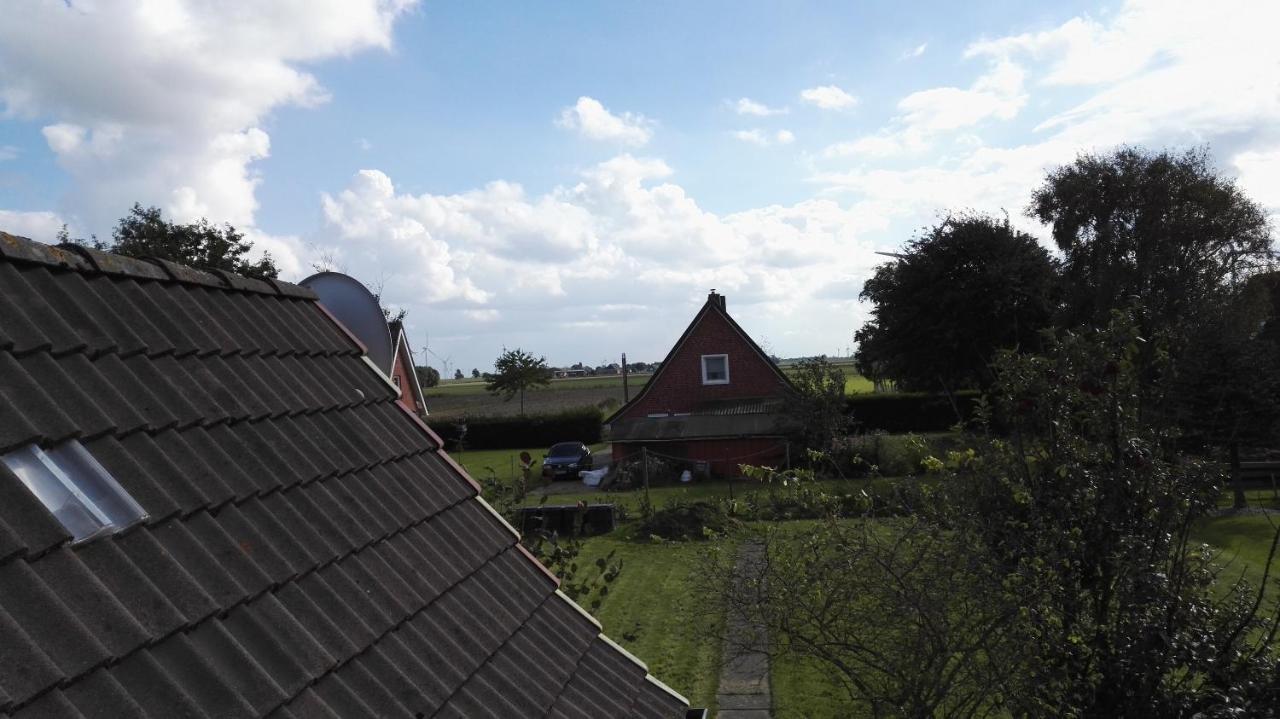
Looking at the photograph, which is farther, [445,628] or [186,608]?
[445,628]

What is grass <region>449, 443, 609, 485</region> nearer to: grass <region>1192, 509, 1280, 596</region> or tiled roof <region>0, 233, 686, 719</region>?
grass <region>1192, 509, 1280, 596</region>

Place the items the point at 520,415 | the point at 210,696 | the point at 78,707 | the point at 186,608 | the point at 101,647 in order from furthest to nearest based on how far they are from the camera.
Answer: the point at 520,415 < the point at 186,608 < the point at 210,696 < the point at 101,647 < the point at 78,707

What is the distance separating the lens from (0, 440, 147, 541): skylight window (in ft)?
6.43

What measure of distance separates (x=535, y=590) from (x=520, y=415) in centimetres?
4371

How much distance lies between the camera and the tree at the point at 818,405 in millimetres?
28125

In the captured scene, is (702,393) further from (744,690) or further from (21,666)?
(21,666)

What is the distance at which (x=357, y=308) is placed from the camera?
29.1ft

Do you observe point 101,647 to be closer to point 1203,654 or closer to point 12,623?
point 12,623

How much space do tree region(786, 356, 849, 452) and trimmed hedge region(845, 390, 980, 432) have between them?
13.6 metres

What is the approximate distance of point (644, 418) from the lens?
34625 millimetres

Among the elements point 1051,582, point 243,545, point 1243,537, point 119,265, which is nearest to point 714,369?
point 1243,537

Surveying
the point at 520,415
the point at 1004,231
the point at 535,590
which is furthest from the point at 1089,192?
the point at 535,590

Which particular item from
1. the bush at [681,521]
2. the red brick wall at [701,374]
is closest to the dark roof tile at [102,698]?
the bush at [681,521]

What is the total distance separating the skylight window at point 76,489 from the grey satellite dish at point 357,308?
660cm
